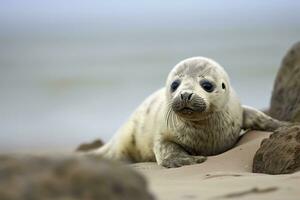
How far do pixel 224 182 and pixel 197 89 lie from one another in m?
1.91

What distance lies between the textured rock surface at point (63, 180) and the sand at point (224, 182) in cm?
83

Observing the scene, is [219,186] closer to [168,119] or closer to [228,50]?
[168,119]

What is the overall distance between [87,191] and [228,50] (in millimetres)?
20400

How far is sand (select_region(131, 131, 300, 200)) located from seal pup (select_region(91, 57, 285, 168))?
317 millimetres

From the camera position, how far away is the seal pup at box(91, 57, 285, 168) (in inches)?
217

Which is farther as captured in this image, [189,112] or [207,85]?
[207,85]

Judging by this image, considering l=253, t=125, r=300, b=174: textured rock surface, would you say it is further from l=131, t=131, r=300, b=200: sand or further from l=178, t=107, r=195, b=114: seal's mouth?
l=178, t=107, r=195, b=114: seal's mouth

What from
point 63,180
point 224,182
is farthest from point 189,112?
point 63,180

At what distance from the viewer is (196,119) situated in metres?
5.80

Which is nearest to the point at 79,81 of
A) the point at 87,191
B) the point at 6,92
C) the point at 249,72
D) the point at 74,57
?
the point at 6,92

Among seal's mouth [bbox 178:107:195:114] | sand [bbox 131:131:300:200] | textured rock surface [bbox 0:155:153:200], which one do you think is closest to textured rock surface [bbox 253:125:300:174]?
sand [bbox 131:131:300:200]

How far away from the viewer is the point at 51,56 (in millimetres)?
23234

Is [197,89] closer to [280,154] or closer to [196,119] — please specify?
[196,119]

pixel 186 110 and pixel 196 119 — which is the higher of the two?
pixel 186 110
